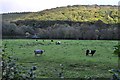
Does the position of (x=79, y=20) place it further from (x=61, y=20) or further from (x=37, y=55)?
(x=37, y=55)

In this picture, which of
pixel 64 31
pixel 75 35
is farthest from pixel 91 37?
pixel 64 31

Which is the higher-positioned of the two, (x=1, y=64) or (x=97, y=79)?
(x=1, y=64)

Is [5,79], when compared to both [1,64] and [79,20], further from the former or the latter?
[79,20]

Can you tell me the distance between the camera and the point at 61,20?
186 meters

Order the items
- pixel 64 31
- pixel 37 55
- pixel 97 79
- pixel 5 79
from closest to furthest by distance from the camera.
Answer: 1. pixel 5 79
2. pixel 97 79
3. pixel 37 55
4. pixel 64 31

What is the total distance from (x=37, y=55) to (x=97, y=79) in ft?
58.1

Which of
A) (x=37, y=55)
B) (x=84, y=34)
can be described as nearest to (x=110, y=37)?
(x=84, y=34)

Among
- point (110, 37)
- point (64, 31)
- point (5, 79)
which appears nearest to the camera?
point (5, 79)

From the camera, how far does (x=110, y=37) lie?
89062mm

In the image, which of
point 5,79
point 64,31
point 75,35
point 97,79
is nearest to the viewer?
point 5,79

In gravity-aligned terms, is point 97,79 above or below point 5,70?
below

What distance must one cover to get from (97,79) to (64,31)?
8794 centimetres

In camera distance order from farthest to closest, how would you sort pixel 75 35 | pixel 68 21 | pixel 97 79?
pixel 68 21, pixel 75 35, pixel 97 79

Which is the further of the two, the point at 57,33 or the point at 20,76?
the point at 57,33
